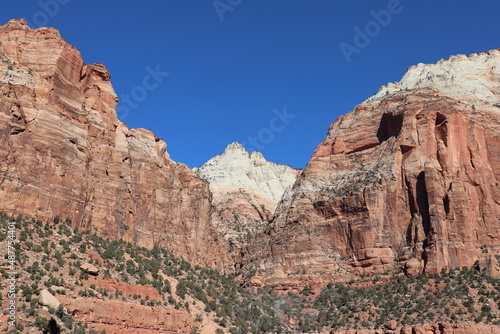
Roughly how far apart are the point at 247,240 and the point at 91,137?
140ft

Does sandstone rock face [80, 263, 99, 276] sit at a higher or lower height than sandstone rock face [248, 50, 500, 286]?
lower

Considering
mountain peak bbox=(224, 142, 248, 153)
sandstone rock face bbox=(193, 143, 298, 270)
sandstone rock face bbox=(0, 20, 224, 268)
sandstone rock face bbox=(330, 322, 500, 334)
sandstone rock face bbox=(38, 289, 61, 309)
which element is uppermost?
mountain peak bbox=(224, 142, 248, 153)

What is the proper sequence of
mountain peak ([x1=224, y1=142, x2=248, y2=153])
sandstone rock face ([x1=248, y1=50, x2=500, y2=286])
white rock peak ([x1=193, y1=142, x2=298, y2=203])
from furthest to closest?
mountain peak ([x1=224, y1=142, x2=248, y2=153]), white rock peak ([x1=193, y1=142, x2=298, y2=203]), sandstone rock face ([x1=248, y1=50, x2=500, y2=286])

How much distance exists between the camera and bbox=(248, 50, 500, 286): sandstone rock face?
77312 millimetres

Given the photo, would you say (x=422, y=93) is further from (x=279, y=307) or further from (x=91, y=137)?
(x=91, y=137)

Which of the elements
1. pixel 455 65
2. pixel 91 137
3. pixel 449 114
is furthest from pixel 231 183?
pixel 91 137

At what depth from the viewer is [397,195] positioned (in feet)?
275

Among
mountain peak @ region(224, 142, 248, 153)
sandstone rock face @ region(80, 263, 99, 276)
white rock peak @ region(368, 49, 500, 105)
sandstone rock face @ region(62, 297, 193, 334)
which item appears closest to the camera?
sandstone rock face @ region(62, 297, 193, 334)

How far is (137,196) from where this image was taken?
70875 millimetres

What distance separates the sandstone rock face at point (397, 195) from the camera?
77312mm

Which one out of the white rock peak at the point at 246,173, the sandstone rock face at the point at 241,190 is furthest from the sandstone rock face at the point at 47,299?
the white rock peak at the point at 246,173

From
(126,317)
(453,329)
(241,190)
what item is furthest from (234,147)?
(126,317)

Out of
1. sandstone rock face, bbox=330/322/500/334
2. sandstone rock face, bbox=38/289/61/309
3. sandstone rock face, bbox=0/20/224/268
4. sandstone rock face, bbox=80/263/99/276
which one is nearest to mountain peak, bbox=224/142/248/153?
sandstone rock face, bbox=0/20/224/268

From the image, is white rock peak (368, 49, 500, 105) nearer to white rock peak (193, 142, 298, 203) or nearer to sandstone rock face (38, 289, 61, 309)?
white rock peak (193, 142, 298, 203)
